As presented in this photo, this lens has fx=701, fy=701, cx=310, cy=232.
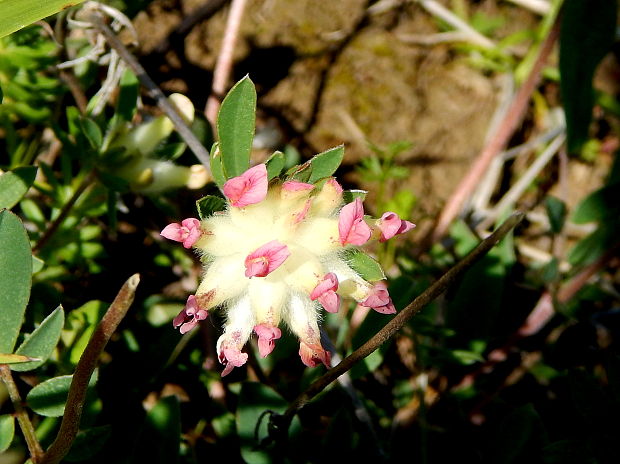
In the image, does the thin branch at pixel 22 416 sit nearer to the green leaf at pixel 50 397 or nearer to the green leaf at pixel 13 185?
the green leaf at pixel 50 397

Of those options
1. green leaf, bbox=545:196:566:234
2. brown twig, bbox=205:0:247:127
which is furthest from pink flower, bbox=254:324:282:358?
green leaf, bbox=545:196:566:234

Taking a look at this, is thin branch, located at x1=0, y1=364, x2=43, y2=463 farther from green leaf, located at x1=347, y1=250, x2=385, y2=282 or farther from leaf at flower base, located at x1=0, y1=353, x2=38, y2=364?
green leaf, located at x1=347, y1=250, x2=385, y2=282

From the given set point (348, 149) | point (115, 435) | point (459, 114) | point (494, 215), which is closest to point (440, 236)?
point (494, 215)

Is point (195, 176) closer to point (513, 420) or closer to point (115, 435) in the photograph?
point (115, 435)

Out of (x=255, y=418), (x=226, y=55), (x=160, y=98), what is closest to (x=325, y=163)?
(x=160, y=98)

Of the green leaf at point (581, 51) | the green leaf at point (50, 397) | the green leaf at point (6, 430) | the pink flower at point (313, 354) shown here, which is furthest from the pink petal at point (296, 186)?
the green leaf at point (581, 51)
